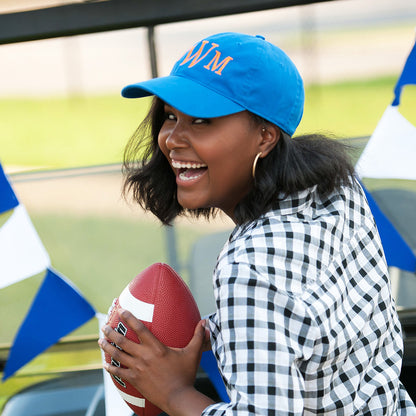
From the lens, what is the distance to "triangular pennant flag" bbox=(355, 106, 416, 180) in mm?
1779

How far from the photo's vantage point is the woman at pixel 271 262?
86 cm

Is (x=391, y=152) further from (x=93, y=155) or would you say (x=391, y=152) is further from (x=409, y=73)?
(x=93, y=155)

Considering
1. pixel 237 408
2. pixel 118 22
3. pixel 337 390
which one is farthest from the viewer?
pixel 118 22

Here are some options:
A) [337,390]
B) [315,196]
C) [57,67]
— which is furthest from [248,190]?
[57,67]

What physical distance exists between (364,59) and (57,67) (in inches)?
36.4

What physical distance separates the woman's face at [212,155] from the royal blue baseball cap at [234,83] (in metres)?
0.03

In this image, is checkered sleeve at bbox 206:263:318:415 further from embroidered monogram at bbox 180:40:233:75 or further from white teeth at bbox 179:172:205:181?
embroidered monogram at bbox 180:40:233:75

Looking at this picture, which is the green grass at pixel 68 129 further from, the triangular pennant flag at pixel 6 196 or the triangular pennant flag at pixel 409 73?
the triangular pennant flag at pixel 409 73

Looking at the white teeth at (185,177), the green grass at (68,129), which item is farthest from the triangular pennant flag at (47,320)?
the white teeth at (185,177)

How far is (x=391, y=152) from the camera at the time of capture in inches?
70.4

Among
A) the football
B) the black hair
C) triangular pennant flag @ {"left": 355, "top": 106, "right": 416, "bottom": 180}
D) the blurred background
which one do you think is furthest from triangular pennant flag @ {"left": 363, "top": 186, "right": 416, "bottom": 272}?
the football

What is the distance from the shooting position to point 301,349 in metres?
0.87

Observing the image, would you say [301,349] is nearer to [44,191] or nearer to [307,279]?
[307,279]

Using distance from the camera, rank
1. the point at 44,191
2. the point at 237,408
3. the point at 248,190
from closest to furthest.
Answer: the point at 237,408 → the point at 248,190 → the point at 44,191
